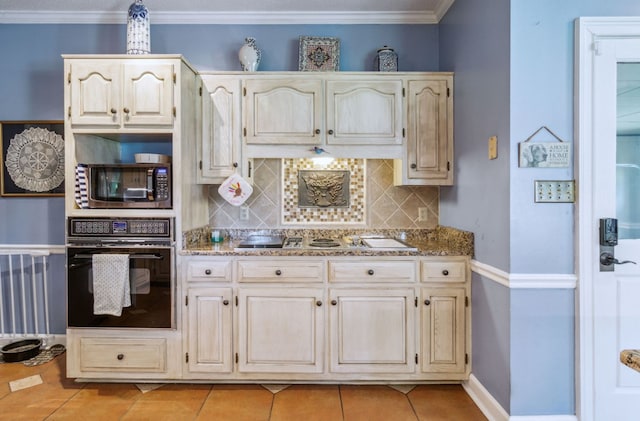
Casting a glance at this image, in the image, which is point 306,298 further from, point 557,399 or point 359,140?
point 557,399

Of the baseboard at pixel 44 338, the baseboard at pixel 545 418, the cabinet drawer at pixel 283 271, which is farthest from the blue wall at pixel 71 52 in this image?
the baseboard at pixel 545 418

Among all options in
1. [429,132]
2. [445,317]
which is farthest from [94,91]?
[445,317]

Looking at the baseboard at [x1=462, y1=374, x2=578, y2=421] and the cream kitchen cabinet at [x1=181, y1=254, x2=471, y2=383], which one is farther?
the cream kitchen cabinet at [x1=181, y1=254, x2=471, y2=383]

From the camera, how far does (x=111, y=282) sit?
7.29 feet

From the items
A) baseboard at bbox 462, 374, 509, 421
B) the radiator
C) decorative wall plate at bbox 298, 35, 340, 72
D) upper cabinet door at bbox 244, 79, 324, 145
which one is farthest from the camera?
the radiator

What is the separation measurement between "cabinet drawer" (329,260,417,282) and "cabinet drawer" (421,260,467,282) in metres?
0.08

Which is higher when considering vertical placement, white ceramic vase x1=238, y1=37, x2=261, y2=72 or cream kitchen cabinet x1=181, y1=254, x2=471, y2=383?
white ceramic vase x1=238, y1=37, x2=261, y2=72

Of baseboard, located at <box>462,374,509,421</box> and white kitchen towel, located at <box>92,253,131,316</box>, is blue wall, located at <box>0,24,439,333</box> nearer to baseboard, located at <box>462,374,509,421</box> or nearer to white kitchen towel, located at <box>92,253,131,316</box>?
white kitchen towel, located at <box>92,253,131,316</box>

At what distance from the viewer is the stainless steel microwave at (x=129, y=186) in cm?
226

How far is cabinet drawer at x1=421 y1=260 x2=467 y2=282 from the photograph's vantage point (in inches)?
88.9

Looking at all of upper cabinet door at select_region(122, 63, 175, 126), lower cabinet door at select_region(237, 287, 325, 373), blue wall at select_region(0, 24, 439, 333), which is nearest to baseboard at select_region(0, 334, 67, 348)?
blue wall at select_region(0, 24, 439, 333)

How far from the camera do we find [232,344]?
2271 mm

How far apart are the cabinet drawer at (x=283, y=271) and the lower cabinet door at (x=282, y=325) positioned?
0.22 feet

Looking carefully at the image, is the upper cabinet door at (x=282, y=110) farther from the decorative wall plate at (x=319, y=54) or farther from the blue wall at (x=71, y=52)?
the blue wall at (x=71, y=52)
